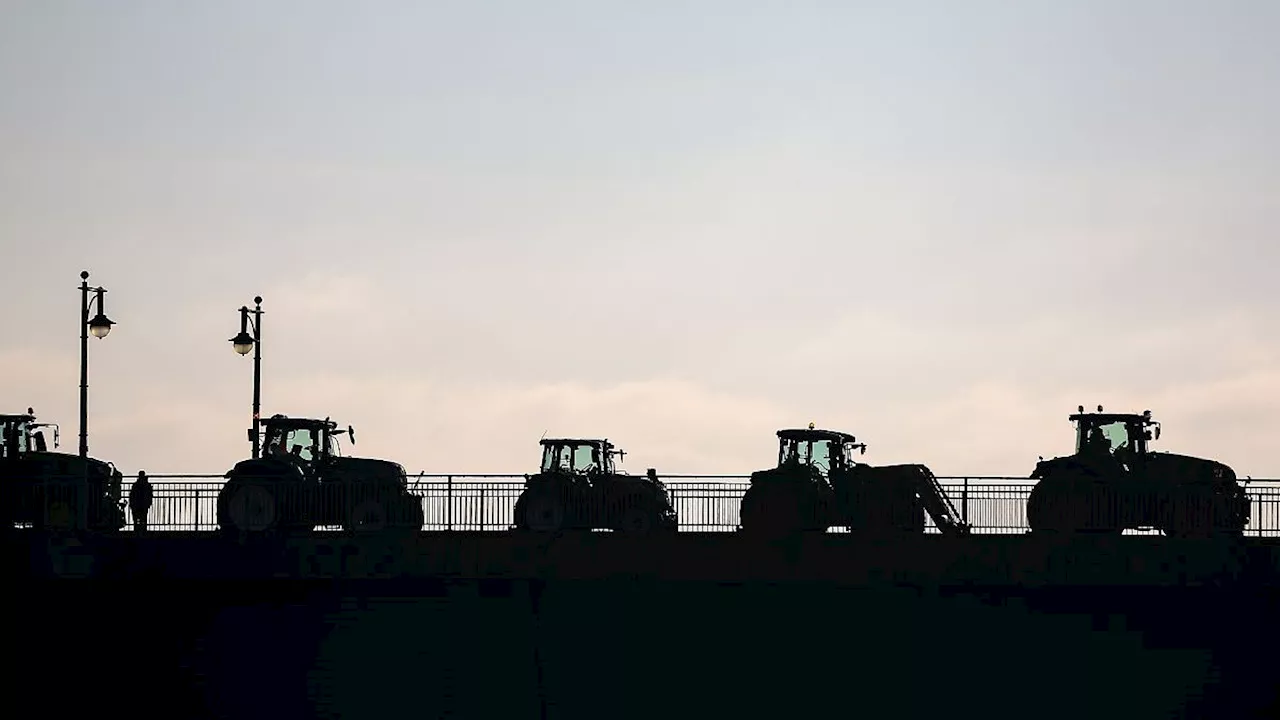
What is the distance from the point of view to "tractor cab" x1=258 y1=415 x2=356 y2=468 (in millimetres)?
45812

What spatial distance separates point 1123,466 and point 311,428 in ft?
57.7

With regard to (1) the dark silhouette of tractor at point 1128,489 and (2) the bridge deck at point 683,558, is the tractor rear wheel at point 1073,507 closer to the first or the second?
(1) the dark silhouette of tractor at point 1128,489

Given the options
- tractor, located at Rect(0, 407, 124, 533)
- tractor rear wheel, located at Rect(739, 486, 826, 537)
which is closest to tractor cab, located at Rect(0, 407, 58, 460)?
tractor, located at Rect(0, 407, 124, 533)

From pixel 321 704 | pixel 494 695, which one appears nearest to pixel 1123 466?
pixel 494 695

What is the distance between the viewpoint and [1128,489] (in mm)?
42219

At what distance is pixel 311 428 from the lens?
46000mm

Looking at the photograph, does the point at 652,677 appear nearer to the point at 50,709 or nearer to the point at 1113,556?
the point at 1113,556

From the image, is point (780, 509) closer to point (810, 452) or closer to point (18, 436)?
point (810, 452)

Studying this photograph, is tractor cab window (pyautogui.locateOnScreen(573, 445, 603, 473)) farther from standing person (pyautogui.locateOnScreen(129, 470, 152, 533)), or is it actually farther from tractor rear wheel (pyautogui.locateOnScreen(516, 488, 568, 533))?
standing person (pyautogui.locateOnScreen(129, 470, 152, 533))

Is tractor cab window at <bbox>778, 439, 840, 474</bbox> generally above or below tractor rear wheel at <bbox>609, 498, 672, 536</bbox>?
above

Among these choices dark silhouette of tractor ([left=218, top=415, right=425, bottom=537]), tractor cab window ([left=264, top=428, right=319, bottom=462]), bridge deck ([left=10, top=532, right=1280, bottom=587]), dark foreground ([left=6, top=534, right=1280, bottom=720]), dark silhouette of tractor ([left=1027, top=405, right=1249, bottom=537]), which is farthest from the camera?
tractor cab window ([left=264, top=428, right=319, bottom=462])

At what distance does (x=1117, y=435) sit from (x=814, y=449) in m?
6.46

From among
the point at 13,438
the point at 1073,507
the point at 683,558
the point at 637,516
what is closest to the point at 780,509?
the point at 637,516

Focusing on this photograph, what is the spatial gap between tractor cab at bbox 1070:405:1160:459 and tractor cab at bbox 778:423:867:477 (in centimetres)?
512
